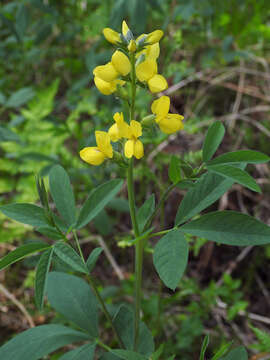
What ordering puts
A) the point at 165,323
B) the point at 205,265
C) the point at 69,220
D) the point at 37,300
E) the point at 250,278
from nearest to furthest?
the point at 37,300, the point at 69,220, the point at 165,323, the point at 250,278, the point at 205,265

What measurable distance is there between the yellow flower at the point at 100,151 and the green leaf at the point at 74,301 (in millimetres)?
447

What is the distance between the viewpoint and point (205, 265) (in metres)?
2.01

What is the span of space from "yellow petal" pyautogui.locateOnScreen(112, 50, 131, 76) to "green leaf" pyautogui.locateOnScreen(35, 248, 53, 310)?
448 mm

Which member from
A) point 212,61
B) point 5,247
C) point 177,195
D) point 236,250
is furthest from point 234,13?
point 5,247

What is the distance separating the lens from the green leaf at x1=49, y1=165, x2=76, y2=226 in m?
1.06

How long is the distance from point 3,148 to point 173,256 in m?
1.84

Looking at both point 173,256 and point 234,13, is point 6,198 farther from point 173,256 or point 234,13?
point 234,13

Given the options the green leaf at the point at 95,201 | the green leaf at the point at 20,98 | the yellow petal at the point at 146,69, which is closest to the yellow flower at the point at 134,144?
the yellow petal at the point at 146,69

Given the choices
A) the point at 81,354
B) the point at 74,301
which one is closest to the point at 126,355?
the point at 81,354

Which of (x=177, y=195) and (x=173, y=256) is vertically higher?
(x=173, y=256)

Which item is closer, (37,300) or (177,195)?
(37,300)

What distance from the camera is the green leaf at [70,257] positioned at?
32.4 inches

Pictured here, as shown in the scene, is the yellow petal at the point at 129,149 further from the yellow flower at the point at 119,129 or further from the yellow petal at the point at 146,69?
the yellow petal at the point at 146,69

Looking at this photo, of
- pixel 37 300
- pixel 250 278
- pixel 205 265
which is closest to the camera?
pixel 37 300
